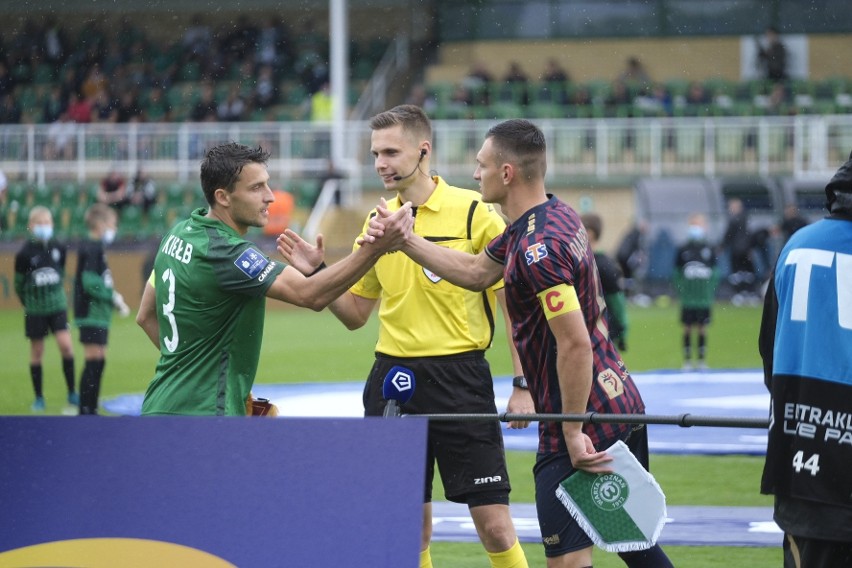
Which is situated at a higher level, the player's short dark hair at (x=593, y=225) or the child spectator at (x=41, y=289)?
the player's short dark hair at (x=593, y=225)

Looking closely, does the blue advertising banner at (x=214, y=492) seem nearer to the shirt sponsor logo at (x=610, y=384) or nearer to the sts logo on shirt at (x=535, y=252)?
the sts logo on shirt at (x=535, y=252)

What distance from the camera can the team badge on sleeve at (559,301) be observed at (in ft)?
15.4

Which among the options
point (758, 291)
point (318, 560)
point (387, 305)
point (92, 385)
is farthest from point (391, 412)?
point (758, 291)

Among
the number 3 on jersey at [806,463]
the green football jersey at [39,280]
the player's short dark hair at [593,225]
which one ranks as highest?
the player's short dark hair at [593,225]

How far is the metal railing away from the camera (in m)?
27.9

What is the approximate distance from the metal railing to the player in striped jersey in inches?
890

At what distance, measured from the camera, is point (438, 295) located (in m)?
5.86

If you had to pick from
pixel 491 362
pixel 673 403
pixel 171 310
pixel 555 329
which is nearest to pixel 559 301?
pixel 555 329

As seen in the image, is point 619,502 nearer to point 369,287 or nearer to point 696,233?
point 369,287

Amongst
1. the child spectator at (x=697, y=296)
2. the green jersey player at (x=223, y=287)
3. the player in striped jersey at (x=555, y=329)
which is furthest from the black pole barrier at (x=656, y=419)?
the child spectator at (x=697, y=296)

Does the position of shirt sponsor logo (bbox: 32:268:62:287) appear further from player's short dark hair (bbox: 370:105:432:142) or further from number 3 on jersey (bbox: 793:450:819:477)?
number 3 on jersey (bbox: 793:450:819:477)

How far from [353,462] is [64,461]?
38.6 inches

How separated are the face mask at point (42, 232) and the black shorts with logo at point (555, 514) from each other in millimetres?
9817

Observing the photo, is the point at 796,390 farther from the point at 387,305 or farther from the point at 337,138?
the point at 337,138
